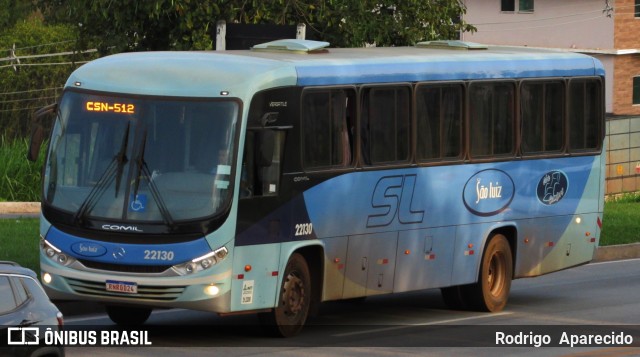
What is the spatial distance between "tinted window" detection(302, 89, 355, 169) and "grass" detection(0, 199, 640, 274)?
4.57 m

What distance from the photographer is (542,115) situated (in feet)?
67.1

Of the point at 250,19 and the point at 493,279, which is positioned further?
the point at 250,19

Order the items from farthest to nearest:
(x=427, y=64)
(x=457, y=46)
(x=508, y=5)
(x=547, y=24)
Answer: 1. (x=508, y=5)
2. (x=547, y=24)
3. (x=457, y=46)
4. (x=427, y=64)


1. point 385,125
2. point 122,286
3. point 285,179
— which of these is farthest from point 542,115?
point 122,286

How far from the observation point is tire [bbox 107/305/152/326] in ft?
55.1

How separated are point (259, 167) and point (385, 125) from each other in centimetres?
248

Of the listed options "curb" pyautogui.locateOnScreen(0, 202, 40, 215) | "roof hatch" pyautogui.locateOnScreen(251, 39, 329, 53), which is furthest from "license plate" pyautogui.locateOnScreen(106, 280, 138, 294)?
"curb" pyautogui.locateOnScreen(0, 202, 40, 215)

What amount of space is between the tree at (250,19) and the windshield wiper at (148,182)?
8384mm

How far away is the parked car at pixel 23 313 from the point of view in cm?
1078

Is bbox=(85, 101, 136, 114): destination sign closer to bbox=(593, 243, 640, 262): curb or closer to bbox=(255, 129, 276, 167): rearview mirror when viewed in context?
bbox=(255, 129, 276, 167): rearview mirror

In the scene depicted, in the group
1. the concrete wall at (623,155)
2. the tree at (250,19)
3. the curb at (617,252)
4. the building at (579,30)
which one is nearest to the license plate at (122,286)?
the tree at (250,19)

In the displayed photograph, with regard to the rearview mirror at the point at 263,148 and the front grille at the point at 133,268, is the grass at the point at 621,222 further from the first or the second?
the front grille at the point at 133,268

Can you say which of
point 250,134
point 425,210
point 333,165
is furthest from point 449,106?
point 250,134

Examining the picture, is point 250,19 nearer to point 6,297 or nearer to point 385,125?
point 385,125
